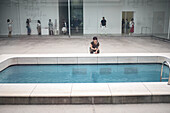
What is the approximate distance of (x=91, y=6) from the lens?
57.8 ft

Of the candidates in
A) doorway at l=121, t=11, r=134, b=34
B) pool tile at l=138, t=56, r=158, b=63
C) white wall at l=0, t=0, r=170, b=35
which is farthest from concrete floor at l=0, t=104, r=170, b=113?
doorway at l=121, t=11, r=134, b=34

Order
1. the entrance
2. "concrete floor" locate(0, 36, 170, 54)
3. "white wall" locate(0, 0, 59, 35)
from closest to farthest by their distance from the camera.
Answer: "concrete floor" locate(0, 36, 170, 54) → "white wall" locate(0, 0, 59, 35) → the entrance

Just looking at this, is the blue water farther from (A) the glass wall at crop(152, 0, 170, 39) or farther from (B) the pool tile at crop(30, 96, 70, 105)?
(A) the glass wall at crop(152, 0, 170, 39)

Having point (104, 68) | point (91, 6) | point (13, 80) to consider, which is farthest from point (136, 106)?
point (91, 6)

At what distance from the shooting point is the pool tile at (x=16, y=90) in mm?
4510

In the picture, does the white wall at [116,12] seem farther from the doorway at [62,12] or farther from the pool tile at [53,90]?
the pool tile at [53,90]

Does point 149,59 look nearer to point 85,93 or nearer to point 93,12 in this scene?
point 85,93

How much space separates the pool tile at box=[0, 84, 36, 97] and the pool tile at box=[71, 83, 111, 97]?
111 centimetres

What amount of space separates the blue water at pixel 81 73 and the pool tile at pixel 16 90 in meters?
1.61

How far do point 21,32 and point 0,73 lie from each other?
36.7 feet

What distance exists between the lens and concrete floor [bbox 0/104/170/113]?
4180mm

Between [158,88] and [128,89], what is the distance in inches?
30.7

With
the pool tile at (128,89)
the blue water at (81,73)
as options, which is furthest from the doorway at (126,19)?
the pool tile at (128,89)

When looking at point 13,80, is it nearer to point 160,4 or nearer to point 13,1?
point 13,1
